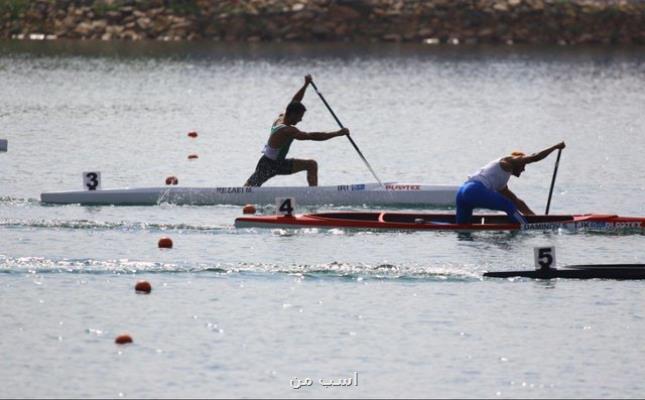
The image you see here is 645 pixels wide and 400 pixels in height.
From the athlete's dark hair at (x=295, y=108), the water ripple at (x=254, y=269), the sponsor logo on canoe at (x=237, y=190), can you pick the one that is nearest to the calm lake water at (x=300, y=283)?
the water ripple at (x=254, y=269)

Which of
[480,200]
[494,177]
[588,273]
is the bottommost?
[588,273]

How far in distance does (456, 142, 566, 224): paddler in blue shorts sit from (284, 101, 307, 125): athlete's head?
424 cm

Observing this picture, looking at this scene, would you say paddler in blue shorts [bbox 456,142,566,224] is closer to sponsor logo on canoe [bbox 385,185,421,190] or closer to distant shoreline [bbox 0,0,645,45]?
sponsor logo on canoe [bbox 385,185,421,190]

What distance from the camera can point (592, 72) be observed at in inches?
2938

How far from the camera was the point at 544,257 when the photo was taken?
29.2 meters

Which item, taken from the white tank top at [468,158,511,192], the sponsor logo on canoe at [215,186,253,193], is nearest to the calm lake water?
the sponsor logo on canoe at [215,186,253,193]

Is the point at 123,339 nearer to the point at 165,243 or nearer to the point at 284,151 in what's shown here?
the point at 165,243

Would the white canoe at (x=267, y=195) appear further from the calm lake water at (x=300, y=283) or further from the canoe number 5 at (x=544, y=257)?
the canoe number 5 at (x=544, y=257)

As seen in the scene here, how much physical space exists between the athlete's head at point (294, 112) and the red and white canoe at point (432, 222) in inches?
113

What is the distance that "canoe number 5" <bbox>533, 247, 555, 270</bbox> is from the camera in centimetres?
2903

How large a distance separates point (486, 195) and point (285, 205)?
364cm

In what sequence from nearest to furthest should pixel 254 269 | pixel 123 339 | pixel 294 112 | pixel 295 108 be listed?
pixel 123 339 → pixel 254 269 → pixel 295 108 → pixel 294 112

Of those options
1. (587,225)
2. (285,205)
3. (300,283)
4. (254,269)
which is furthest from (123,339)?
(587,225)

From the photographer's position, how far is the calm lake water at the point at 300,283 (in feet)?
79.3
